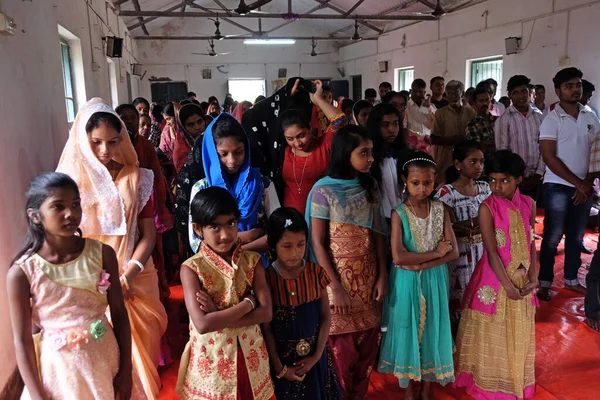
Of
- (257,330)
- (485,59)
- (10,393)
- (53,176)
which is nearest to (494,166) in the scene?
(257,330)

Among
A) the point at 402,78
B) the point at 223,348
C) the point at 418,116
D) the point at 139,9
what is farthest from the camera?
the point at 402,78

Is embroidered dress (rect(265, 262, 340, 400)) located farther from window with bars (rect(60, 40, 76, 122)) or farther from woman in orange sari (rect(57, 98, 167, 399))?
window with bars (rect(60, 40, 76, 122))

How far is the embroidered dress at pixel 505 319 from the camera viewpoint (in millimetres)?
2262

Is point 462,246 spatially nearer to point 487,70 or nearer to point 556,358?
point 556,358

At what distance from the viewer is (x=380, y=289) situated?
85.1 inches

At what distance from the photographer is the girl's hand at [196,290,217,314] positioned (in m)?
1.57

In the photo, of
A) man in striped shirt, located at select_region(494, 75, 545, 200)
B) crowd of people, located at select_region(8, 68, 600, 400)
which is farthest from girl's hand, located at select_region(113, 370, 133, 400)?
man in striped shirt, located at select_region(494, 75, 545, 200)

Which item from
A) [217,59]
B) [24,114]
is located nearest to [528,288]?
[24,114]

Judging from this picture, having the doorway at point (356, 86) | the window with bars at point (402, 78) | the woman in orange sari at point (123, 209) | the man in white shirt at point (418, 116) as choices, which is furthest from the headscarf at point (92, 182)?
the doorway at point (356, 86)

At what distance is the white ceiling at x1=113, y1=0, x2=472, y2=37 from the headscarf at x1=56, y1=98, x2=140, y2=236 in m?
8.33

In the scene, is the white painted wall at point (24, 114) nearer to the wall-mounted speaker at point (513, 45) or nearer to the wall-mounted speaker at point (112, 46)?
the wall-mounted speaker at point (112, 46)

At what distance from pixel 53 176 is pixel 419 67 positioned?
1113 cm

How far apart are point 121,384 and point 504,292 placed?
172cm

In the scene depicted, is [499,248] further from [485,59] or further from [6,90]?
[485,59]
